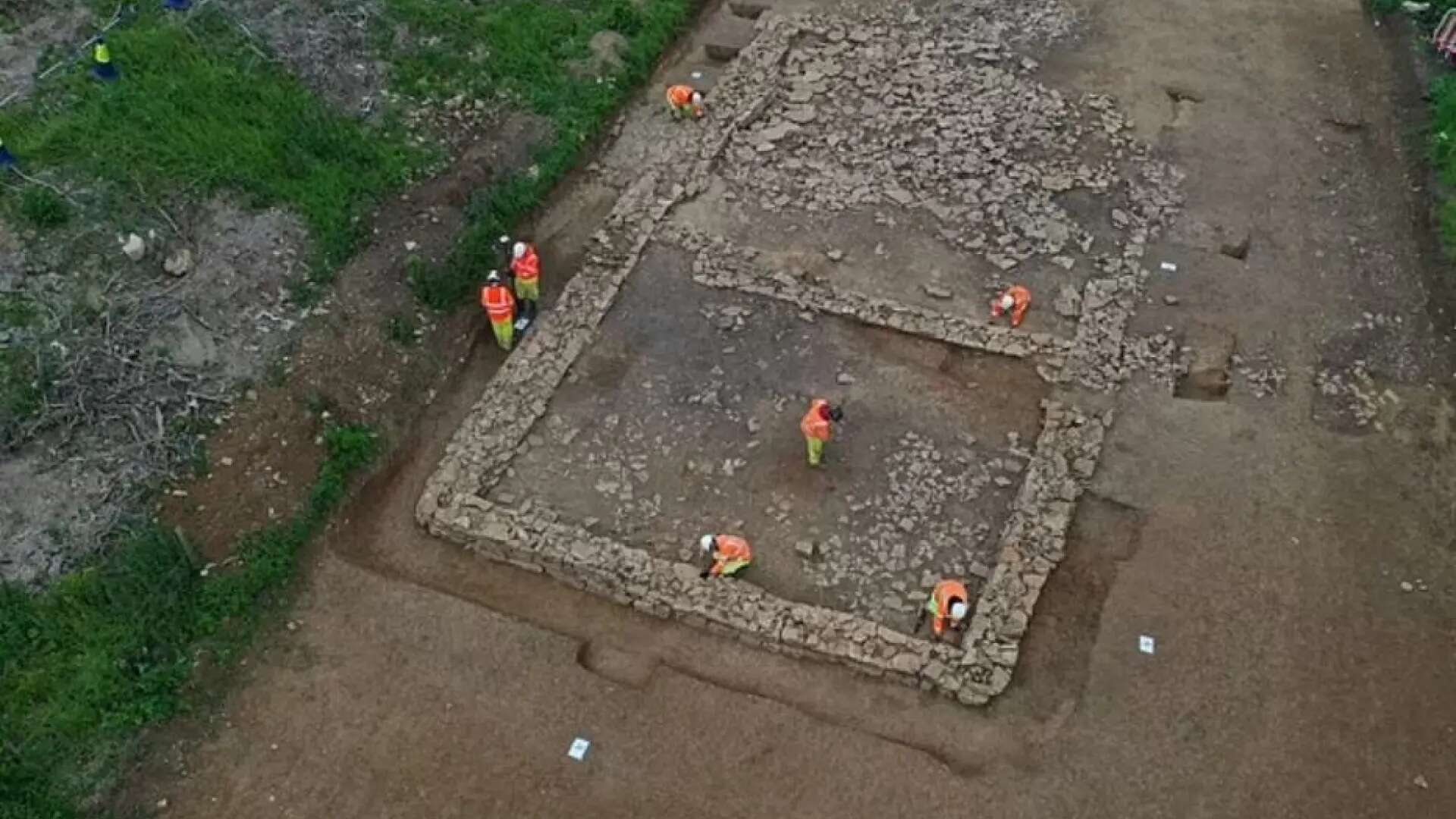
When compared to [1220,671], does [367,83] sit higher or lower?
higher

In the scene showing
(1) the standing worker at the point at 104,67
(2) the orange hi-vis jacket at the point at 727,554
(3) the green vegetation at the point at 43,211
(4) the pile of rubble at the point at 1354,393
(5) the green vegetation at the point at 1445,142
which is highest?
(1) the standing worker at the point at 104,67

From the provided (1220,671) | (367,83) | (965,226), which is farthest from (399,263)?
(1220,671)

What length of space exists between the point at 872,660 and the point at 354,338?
707 cm

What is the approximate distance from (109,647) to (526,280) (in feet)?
19.3

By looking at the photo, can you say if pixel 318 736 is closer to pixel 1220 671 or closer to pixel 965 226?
pixel 1220 671

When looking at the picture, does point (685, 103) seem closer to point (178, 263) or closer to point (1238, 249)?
point (178, 263)

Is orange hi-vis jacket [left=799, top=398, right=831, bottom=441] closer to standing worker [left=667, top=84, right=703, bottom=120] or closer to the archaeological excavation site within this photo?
the archaeological excavation site

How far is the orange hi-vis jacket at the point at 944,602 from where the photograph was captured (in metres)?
11.1

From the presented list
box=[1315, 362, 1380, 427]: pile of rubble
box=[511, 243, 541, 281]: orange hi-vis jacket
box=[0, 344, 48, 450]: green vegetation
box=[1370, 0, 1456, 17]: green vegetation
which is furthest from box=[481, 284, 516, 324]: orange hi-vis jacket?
box=[1370, 0, 1456, 17]: green vegetation

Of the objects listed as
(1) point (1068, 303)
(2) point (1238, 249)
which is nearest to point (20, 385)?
(1) point (1068, 303)

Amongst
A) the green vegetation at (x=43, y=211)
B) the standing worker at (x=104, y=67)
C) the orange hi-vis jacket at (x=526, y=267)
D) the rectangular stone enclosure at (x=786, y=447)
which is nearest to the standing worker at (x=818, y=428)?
the rectangular stone enclosure at (x=786, y=447)

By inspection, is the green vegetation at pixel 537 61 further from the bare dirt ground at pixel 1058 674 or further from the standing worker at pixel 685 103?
the bare dirt ground at pixel 1058 674

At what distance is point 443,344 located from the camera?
46.1ft

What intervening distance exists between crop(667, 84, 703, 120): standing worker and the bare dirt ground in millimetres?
5220
